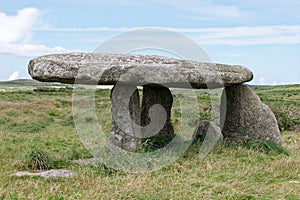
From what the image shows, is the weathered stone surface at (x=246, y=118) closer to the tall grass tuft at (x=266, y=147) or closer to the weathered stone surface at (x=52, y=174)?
the tall grass tuft at (x=266, y=147)

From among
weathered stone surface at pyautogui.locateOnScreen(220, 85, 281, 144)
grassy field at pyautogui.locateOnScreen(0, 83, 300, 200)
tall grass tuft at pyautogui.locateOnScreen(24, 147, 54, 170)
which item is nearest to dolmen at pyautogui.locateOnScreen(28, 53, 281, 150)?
weathered stone surface at pyautogui.locateOnScreen(220, 85, 281, 144)

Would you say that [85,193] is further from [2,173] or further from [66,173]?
[2,173]

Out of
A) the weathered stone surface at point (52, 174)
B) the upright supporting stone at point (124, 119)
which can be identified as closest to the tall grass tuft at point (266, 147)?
the upright supporting stone at point (124, 119)

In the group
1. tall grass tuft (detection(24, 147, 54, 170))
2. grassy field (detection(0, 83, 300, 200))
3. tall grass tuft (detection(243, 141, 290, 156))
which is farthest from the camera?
tall grass tuft (detection(243, 141, 290, 156))

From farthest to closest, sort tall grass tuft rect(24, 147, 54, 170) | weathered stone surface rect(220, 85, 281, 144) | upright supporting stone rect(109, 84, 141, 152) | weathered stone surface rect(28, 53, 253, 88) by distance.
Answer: weathered stone surface rect(220, 85, 281, 144) → upright supporting stone rect(109, 84, 141, 152) → weathered stone surface rect(28, 53, 253, 88) → tall grass tuft rect(24, 147, 54, 170)

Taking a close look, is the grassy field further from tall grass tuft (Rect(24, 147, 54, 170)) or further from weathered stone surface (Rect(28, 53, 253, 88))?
weathered stone surface (Rect(28, 53, 253, 88))

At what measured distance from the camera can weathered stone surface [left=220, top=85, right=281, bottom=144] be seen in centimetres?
1098

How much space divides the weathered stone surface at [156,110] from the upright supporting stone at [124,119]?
1391mm

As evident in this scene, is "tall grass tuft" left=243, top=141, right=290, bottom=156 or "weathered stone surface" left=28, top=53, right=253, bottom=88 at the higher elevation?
"weathered stone surface" left=28, top=53, right=253, bottom=88

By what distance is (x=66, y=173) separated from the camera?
7.46 metres

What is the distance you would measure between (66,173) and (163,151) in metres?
2.51

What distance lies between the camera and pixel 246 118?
11266mm

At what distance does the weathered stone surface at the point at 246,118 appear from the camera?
11.0 meters

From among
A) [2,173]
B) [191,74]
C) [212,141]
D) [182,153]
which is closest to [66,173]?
[2,173]
